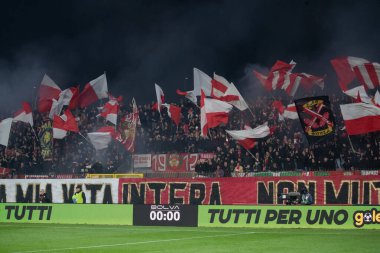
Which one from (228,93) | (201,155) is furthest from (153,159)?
(228,93)

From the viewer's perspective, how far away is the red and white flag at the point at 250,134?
36.4 m

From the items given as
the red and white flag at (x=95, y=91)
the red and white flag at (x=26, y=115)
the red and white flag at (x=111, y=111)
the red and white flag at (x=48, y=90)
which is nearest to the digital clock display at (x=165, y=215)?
the red and white flag at (x=111, y=111)

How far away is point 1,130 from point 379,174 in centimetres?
2403

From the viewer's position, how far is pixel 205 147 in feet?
133

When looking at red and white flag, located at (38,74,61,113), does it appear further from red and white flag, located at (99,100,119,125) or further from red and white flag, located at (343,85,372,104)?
red and white flag, located at (343,85,372,104)

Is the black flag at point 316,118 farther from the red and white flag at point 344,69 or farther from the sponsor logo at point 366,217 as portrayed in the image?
the sponsor logo at point 366,217

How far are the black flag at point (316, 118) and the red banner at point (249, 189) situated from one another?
7.37ft

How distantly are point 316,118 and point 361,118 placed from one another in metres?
2.78

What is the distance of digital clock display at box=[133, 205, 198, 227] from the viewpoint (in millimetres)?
31375

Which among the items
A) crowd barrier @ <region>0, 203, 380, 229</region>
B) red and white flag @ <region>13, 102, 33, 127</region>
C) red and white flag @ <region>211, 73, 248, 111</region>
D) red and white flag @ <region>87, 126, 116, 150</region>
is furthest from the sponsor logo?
red and white flag @ <region>13, 102, 33, 127</region>

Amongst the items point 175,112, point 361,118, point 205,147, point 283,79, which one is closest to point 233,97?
point 283,79

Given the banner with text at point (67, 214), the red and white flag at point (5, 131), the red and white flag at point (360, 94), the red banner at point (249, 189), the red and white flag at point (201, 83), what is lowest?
the banner with text at point (67, 214)

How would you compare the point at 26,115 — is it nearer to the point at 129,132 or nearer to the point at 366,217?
the point at 129,132

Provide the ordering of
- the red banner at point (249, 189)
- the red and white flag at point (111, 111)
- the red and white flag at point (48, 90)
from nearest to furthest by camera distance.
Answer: the red banner at point (249, 189) < the red and white flag at point (111, 111) < the red and white flag at point (48, 90)
